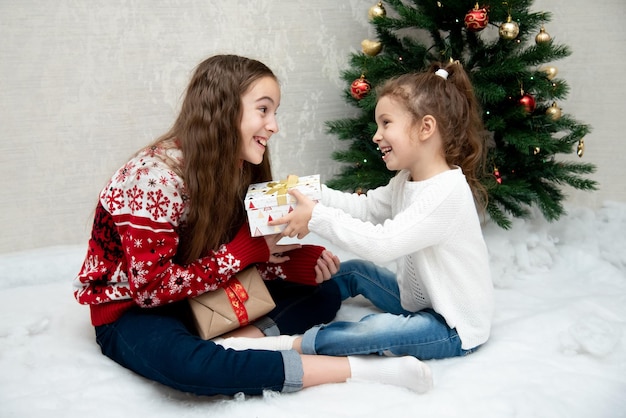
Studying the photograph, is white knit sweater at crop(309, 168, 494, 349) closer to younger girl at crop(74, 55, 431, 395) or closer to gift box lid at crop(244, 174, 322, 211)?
gift box lid at crop(244, 174, 322, 211)

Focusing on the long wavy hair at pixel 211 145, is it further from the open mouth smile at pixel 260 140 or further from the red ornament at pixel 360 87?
the red ornament at pixel 360 87

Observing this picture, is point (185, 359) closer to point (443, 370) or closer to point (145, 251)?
point (145, 251)

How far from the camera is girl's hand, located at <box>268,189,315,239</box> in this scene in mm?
1266

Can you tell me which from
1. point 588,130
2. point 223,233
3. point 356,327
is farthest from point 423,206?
point 588,130

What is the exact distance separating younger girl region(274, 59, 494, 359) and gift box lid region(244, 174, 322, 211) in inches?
0.8

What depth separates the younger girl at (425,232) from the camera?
4.04 feet

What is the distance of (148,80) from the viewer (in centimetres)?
203

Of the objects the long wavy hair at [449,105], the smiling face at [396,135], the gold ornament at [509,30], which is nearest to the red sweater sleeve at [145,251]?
the smiling face at [396,135]

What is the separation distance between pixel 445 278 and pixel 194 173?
0.56m

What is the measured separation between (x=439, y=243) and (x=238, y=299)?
0.43 metres

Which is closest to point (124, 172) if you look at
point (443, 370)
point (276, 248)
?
point (276, 248)

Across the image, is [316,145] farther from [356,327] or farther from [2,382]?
[2,382]

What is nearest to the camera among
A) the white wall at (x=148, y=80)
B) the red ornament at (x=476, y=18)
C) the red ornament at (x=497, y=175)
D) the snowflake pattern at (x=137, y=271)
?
the snowflake pattern at (x=137, y=271)

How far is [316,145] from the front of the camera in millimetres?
2250
